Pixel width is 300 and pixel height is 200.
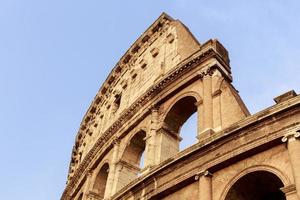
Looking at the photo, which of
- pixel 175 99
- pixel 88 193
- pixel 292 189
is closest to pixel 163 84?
pixel 175 99

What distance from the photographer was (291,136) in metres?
9.69

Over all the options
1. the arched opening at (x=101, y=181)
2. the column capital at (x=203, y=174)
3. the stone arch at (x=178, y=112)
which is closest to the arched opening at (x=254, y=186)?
the column capital at (x=203, y=174)

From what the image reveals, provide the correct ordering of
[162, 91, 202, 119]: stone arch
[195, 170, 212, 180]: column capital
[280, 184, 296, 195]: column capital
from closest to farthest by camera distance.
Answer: [280, 184, 296, 195]: column capital → [195, 170, 212, 180]: column capital → [162, 91, 202, 119]: stone arch

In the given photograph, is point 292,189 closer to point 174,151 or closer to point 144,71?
point 174,151

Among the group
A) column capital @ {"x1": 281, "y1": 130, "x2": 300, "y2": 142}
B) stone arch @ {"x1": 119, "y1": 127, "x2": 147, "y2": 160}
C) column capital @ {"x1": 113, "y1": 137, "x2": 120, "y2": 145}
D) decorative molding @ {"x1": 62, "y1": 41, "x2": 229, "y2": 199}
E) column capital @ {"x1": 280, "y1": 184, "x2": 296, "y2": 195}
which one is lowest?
column capital @ {"x1": 280, "y1": 184, "x2": 296, "y2": 195}

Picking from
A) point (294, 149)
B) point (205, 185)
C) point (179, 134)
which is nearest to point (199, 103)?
point (179, 134)

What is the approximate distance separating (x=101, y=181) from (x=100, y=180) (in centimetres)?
6

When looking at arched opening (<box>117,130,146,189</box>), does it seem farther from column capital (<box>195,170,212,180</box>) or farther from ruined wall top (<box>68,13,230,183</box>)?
column capital (<box>195,170,212,180</box>)

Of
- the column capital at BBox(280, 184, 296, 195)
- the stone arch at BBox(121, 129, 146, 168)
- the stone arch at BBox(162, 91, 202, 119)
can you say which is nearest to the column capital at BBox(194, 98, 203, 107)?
the stone arch at BBox(162, 91, 202, 119)

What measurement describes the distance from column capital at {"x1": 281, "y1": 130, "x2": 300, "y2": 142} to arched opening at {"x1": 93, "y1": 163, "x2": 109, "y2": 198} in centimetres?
879

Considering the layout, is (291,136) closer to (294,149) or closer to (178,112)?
(294,149)

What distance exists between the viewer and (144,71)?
18.8 m

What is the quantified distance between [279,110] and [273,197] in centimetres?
219

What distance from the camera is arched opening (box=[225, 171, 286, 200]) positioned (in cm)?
1016
